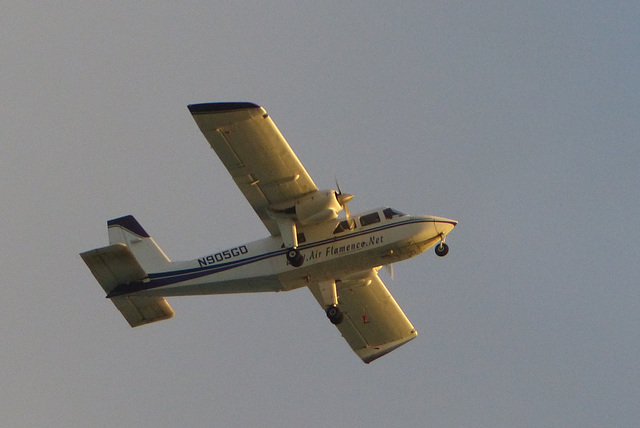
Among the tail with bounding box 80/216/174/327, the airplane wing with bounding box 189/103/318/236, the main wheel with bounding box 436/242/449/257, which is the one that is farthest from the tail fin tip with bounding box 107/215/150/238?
the main wheel with bounding box 436/242/449/257

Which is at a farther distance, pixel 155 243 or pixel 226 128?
pixel 155 243

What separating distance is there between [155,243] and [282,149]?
6.38 meters

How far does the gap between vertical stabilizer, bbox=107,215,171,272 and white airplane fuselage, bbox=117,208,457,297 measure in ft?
1.63

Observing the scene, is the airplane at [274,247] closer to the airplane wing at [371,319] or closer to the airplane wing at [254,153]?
the airplane wing at [254,153]

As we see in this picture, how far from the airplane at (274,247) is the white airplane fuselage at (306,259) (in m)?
0.03

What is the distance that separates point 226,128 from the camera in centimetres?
3114

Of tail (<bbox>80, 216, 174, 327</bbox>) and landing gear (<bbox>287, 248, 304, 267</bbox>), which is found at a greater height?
tail (<bbox>80, 216, 174, 327</bbox>)

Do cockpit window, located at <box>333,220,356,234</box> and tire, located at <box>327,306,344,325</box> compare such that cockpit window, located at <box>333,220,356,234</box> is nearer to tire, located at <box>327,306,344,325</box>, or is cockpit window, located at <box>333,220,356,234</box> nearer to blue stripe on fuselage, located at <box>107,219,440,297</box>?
blue stripe on fuselage, located at <box>107,219,440,297</box>

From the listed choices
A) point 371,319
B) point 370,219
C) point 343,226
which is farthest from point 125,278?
point 371,319

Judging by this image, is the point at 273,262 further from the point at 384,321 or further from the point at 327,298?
the point at 384,321

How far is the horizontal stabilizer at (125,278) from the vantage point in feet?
110

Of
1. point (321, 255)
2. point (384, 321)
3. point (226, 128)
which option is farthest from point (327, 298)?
point (226, 128)

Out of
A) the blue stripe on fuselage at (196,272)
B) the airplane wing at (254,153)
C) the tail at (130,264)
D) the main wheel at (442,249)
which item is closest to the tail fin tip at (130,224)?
the tail at (130,264)

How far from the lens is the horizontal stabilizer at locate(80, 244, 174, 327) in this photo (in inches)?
1318
